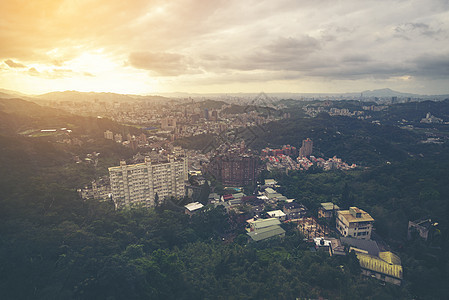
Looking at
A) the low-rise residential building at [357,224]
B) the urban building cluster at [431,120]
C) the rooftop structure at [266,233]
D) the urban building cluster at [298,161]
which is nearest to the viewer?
the rooftop structure at [266,233]

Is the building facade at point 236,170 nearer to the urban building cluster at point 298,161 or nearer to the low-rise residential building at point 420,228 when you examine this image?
the urban building cluster at point 298,161

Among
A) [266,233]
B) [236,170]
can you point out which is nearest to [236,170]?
[236,170]

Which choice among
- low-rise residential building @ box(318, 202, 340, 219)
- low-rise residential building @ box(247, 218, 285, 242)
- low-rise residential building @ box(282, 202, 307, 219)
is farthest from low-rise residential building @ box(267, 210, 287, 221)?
low-rise residential building @ box(318, 202, 340, 219)

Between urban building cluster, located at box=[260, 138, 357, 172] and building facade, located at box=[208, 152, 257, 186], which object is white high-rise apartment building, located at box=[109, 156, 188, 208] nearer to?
building facade, located at box=[208, 152, 257, 186]

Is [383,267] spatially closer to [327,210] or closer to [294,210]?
Result: [327,210]

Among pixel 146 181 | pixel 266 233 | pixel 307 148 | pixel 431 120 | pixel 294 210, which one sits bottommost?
pixel 266 233

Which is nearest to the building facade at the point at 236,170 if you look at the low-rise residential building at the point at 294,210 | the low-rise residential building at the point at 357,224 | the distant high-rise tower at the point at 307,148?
the low-rise residential building at the point at 294,210

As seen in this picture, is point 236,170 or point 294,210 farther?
point 236,170
